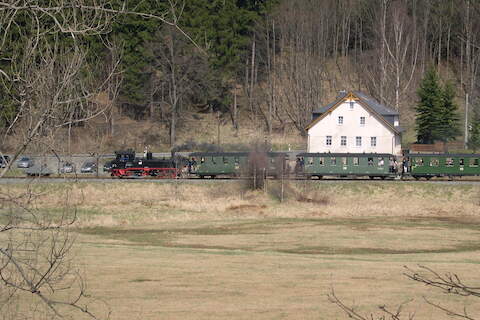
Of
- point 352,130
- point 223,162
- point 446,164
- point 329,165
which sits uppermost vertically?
point 352,130

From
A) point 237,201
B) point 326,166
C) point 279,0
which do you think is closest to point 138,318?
point 237,201

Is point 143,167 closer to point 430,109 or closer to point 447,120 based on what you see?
point 430,109

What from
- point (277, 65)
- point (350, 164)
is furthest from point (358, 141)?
point (277, 65)

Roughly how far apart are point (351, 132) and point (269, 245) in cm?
3859

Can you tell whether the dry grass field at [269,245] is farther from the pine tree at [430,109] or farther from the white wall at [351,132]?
the pine tree at [430,109]

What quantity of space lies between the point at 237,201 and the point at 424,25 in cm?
6033

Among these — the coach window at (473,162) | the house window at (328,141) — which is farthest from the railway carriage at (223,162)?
the coach window at (473,162)

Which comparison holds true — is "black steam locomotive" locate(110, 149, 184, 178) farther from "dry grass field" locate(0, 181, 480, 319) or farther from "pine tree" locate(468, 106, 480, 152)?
"pine tree" locate(468, 106, 480, 152)

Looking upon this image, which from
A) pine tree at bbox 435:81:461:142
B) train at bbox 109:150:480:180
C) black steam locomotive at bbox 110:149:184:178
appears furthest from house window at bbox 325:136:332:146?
black steam locomotive at bbox 110:149:184:178

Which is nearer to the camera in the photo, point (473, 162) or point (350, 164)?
point (473, 162)

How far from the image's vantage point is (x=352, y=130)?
76812 millimetres

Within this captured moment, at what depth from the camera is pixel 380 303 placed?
81.3 ft

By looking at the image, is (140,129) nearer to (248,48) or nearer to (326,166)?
(248,48)

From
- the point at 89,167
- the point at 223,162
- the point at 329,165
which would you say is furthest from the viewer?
the point at 89,167
